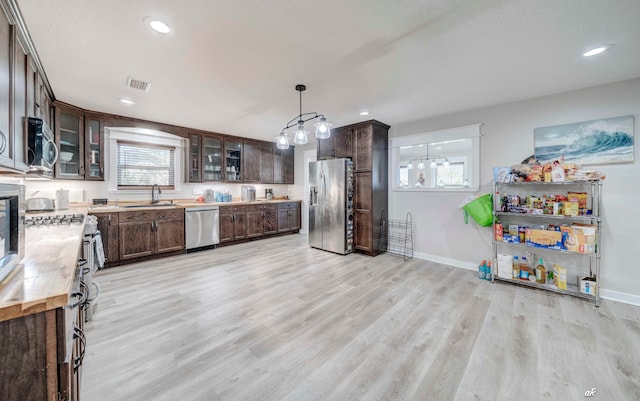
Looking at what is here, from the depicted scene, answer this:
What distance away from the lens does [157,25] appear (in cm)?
184

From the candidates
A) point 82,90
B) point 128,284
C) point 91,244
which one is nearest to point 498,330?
point 91,244

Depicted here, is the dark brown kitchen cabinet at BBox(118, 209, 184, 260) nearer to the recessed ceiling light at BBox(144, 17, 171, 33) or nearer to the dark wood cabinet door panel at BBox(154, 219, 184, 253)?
the dark wood cabinet door panel at BBox(154, 219, 184, 253)

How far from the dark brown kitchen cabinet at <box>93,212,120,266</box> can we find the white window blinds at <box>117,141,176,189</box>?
0.87 m

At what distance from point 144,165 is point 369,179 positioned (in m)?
4.11

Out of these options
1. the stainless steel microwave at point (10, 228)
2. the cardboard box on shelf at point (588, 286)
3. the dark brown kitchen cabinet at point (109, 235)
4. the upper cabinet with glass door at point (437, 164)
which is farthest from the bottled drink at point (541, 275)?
the dark brown kitchen cabinet at point (109, 235)

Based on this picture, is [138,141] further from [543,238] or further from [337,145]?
[543,238]

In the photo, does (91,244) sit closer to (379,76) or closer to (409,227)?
(379,76)

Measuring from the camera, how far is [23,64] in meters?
1.88

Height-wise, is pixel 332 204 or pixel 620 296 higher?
pixel 332 204

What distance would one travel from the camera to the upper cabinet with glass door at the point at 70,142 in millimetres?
3555

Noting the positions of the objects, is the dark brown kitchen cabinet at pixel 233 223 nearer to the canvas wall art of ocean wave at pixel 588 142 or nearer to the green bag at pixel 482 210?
the green bag at pixel 482 210

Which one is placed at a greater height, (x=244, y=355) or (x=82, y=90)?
(x=82, y=90)

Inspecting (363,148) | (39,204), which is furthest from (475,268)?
(39,204)

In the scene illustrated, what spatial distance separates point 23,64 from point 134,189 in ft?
9.80
